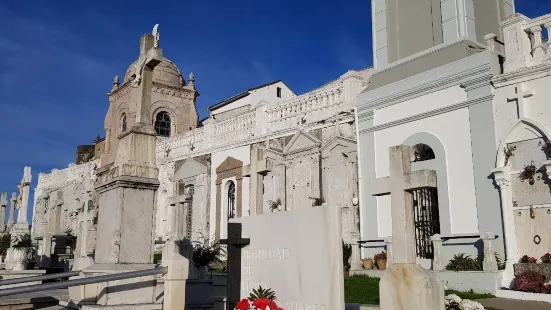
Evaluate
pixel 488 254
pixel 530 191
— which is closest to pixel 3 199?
pixel 488 254

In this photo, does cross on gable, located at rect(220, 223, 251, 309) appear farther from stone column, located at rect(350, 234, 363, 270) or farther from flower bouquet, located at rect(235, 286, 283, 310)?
stone column, located at rect(350, 234, 363, 270)

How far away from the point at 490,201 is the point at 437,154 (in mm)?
2022

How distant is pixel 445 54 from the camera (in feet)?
46.1

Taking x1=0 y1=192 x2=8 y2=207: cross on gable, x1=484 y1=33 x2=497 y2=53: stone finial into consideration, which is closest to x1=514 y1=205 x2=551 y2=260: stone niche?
x1=484 y1=33 x2=497 y2=53: stone finial

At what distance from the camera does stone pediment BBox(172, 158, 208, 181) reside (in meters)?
22.9

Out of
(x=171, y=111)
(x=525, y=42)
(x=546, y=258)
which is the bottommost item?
(x=546, y=258)

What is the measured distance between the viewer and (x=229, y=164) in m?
21.2

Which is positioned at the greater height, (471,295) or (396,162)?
(396,162)

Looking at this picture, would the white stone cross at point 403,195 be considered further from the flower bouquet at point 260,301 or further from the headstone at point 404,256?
the flower bouquet at point 260,301

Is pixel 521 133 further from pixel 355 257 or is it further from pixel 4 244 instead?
pixel 4 244

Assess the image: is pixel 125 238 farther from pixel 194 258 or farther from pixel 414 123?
pixel 414 123

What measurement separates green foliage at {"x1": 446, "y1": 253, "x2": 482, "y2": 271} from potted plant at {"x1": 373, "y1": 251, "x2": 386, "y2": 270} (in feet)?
6.00

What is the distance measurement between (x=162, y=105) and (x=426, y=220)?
20.6m

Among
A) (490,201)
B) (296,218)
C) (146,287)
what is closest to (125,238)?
Answer: (146,287)
